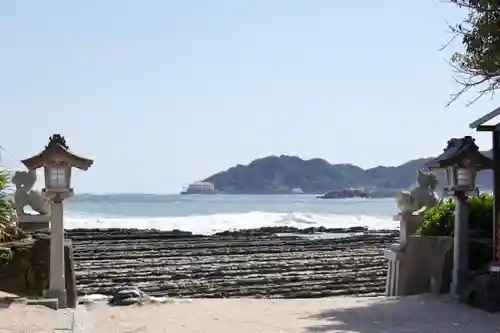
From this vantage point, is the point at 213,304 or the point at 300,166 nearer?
the point at 213,304

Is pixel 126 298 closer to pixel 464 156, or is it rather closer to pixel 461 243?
pixel 461 243

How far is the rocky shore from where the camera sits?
14.5 m

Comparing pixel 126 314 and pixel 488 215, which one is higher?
pixel 488 215

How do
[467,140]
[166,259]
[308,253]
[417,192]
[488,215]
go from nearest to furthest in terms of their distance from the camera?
[467,140], [488,215], [417,192], [166,259], [308,253]

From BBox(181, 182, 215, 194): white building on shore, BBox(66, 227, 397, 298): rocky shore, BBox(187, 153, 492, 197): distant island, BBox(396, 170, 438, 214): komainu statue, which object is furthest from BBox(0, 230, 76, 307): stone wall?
BBox(181, 182, 215, 194): white building on shore

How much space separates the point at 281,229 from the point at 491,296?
22273mm

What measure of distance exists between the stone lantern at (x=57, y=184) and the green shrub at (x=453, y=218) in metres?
4.48

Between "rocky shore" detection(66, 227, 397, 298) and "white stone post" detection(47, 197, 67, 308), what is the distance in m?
3.96

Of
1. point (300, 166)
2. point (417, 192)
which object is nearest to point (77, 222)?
point (417, 192)

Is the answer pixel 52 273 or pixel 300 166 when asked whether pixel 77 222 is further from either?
pixel 300 166

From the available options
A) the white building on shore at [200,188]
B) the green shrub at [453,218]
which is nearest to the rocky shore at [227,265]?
the green shrub at [453,218]

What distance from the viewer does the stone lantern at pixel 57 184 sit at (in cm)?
814

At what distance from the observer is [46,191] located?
819cm

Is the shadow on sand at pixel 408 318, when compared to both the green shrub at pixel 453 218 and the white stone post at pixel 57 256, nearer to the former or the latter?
the green shrub at pixel 453 218
